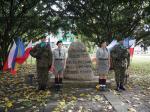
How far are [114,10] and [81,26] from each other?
10.1 ft

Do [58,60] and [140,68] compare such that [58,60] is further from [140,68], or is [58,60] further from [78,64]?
[140,68]

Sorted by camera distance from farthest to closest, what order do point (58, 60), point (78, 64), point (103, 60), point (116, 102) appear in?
point (78, 64)
point (103, 60)
point (58, 60)
point (116, 102)

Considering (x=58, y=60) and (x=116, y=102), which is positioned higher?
(x=58, y=60)

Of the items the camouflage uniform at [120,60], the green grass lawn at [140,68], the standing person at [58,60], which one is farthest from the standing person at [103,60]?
the green grass lawn at [140,68]

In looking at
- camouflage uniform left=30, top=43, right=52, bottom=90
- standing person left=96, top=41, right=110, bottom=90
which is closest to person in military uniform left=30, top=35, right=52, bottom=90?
camouflage uniform left=30, top=43, right=52, bottom=90

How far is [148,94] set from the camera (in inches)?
499

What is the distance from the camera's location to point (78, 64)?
48.5 ft

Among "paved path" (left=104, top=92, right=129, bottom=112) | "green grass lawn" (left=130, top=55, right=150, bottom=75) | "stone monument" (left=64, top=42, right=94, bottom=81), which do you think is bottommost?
"paved path" (left=104, top=92, right=129, bottom=112)

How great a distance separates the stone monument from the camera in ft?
48.4

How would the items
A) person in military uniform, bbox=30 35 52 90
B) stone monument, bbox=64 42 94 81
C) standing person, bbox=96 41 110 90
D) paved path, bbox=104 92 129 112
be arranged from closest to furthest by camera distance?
1. paved path, bbox=104 92 129 112
2. person in military uniform, bbox=30 35 52 90
3. standing person, bbox=96 41 110 90
4. stone monument, bbox=64 42 94 81

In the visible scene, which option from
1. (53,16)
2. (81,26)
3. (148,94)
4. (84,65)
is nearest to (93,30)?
(81,26)

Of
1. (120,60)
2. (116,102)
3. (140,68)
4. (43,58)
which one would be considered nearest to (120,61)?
(120,60)

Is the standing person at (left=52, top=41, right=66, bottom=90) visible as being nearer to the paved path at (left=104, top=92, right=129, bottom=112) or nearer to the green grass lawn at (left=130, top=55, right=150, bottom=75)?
the paved path at (left=104, top=92, right=129, bottom=112)

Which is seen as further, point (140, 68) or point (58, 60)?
point (140, 68)
